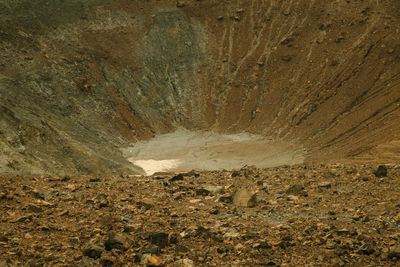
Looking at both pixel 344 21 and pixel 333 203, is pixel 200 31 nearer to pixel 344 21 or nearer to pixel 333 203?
pixel 344 21

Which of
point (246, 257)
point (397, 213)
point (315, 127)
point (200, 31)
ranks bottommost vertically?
point (246, 257)

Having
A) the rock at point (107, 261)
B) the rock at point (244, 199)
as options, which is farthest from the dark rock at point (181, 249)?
the rock at point (244, 199)

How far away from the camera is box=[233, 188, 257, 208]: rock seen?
31.3ft

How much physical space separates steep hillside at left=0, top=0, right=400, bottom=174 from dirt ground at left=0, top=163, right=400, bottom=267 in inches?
407

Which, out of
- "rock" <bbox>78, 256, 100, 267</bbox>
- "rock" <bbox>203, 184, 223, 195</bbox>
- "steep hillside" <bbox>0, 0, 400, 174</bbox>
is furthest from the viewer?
→ "steep hillside" <bbox>0, 0, 400, 174</bbox>

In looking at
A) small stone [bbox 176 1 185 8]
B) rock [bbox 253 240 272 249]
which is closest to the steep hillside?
small stone [bbox 176 1 185 8]

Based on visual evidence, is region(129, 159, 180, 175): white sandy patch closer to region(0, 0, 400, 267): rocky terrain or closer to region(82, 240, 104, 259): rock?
region(0, 0, 400, 267): rocky terrain

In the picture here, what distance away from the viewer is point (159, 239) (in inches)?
252

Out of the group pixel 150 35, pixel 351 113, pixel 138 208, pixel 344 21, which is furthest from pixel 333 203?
pixel 150 35

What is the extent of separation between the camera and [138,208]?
881cm

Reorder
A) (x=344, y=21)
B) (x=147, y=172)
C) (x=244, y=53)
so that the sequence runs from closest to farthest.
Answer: (x=147, y=172) → (x=344, y=21) → (x=244, y=53)

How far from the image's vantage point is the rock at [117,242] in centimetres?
610

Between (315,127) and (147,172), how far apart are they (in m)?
12.8

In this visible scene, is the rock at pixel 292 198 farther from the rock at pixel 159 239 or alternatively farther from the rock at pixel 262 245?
the rock at pixel 159 239
